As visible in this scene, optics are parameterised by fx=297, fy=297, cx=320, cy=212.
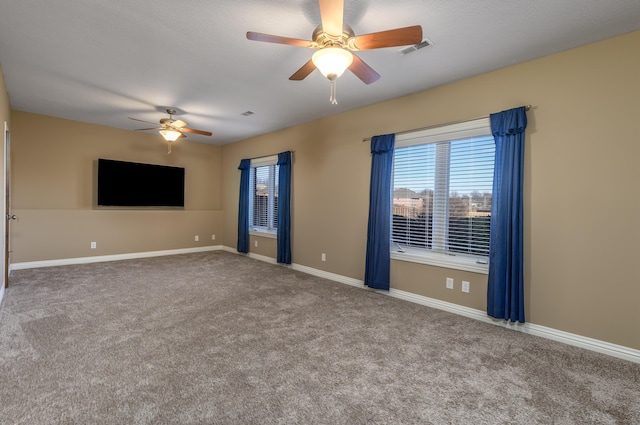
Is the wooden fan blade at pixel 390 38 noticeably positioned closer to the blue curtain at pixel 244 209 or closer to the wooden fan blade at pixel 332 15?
the wooden fan blade at pixel 332 15

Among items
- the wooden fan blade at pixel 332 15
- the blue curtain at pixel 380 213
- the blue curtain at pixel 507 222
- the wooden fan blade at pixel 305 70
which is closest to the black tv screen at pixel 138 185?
the blue curtain at pixel 380 213

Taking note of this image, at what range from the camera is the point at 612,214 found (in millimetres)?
2635

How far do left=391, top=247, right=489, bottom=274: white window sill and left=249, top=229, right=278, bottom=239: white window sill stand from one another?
9.63ft

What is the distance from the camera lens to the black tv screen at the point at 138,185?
6.07 meters

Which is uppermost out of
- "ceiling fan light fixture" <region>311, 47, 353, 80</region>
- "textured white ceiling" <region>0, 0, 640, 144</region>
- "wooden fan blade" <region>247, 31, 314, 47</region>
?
"textured white ceiling" <region>0, 0, 640, 144</region>

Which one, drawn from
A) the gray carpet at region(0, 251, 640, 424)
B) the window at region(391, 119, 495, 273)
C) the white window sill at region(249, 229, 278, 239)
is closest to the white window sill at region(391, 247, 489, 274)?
the window at region(391, 119, 495, 273)

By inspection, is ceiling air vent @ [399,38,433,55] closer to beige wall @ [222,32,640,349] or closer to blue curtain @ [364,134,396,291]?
beige wall @ [222,32,640,349]

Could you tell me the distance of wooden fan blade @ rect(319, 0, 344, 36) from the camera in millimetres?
1816

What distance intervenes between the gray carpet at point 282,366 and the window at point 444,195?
789 millimetres

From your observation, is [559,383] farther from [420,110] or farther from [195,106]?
[195,106]

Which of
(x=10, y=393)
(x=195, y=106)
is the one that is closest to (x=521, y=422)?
(x=10, y=393)

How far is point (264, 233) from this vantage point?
6.59m

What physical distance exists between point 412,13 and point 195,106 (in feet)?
11.8

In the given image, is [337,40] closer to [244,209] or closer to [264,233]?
[264,233]
